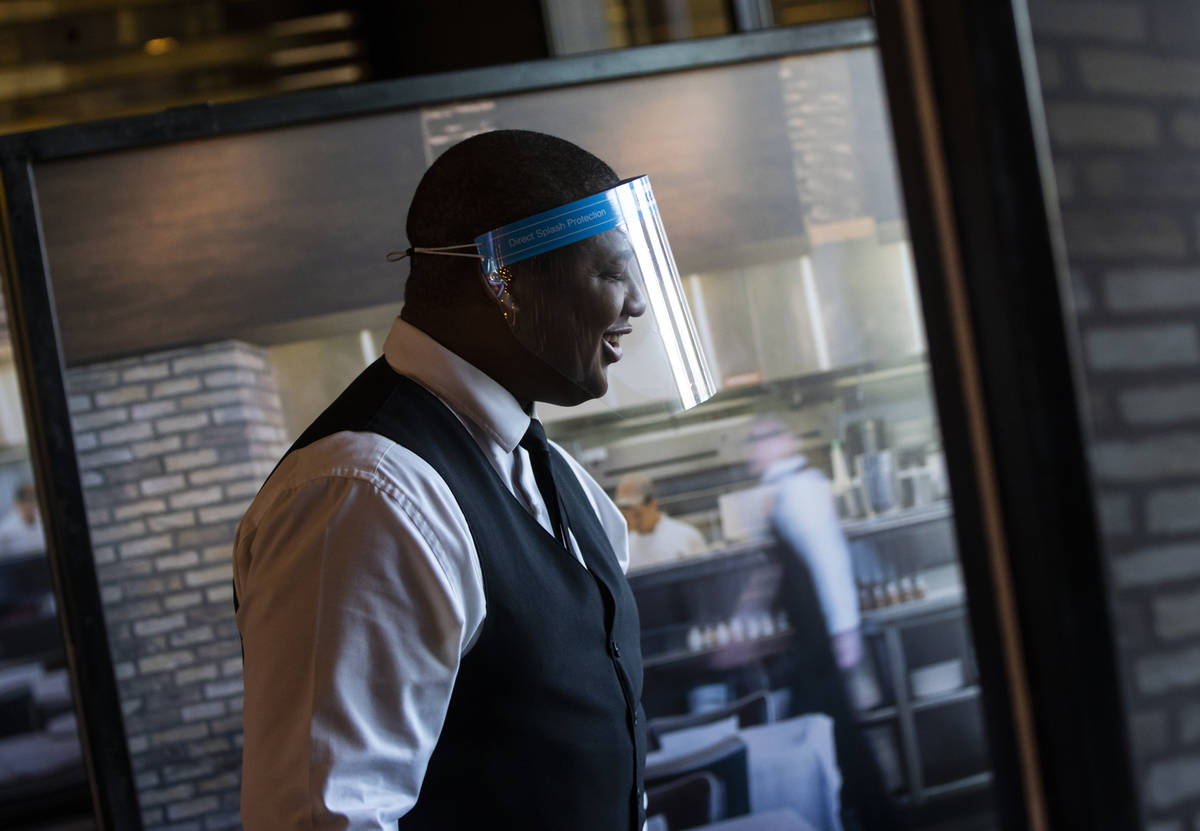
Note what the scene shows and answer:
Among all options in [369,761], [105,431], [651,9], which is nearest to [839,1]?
[651,9]

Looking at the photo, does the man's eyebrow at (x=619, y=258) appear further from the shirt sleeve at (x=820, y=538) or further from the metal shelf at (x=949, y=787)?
the metal shelf at (x=949, y=787)

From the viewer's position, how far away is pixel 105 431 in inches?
83.7

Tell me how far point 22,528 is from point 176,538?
10.7ft

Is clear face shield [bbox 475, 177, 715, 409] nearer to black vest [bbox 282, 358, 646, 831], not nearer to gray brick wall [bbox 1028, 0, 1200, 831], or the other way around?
black vest [bbox 282, 358, 646, 831]

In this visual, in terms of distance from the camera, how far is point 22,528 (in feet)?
16.1

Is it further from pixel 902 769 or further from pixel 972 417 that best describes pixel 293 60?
pixel 972 417

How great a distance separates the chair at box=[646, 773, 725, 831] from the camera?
2279 mm

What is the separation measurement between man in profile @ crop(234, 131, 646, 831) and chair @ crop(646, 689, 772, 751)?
925 mm

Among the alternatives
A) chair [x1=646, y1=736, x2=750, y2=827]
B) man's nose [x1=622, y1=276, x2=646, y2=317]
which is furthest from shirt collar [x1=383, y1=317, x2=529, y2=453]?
chair [x1=646, y1=736, x2=750, y2=827]

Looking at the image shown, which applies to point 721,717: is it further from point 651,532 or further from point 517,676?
point 517,676

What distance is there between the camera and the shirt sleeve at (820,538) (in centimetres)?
233

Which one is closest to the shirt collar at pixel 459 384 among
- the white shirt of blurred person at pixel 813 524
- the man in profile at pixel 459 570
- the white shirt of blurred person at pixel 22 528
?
the man in profile at pixel 459 570

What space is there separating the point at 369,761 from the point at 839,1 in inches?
119

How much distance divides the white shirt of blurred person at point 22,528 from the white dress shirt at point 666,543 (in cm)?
358
